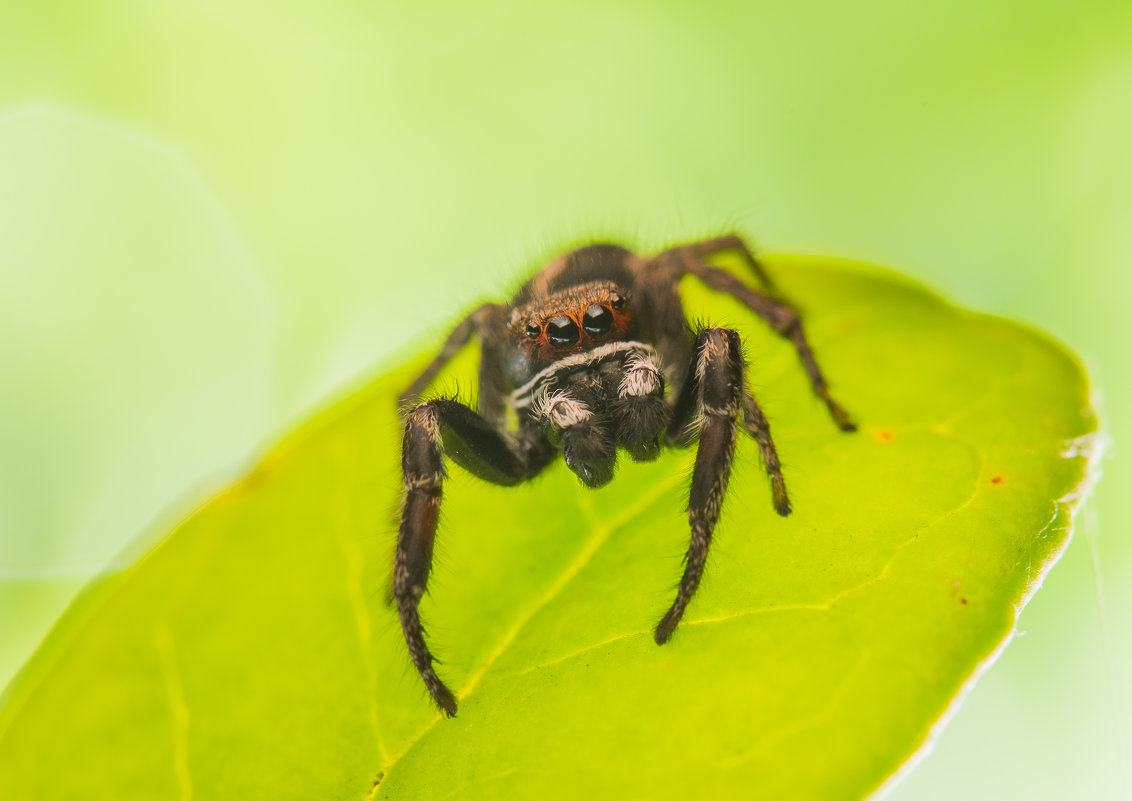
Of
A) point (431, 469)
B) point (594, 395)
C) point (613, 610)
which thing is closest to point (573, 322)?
point (594, 395)

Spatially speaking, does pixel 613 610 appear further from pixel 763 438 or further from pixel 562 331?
pixel 562 331

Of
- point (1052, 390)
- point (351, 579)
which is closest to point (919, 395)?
point (1052, 390)

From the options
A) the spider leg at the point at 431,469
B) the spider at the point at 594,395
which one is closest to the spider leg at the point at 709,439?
the spider at the point at 594,395

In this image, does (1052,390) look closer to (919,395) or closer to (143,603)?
(919,395)

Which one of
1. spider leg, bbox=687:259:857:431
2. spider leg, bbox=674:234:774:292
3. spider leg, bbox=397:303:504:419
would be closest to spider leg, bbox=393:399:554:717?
spider leg, bbox=397:303:504:419

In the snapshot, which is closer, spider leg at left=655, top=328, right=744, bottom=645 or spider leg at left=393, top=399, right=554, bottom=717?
spider leg at left=655, top=328, right=744, bottom=645

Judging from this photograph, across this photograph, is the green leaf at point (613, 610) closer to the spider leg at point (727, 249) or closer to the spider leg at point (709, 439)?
the spider leg at point (709, 439)

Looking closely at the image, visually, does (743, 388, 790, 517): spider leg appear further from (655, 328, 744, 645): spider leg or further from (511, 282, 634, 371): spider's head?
(511, 282, 634, 371): spider's head
